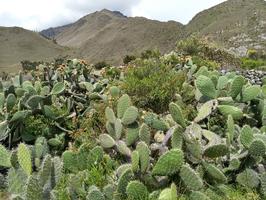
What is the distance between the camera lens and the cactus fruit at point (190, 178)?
6.14 m

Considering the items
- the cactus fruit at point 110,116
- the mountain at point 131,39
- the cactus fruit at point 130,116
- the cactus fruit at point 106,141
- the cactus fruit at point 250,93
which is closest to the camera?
the cactus fruit at point 106,141

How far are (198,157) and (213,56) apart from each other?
1269cm

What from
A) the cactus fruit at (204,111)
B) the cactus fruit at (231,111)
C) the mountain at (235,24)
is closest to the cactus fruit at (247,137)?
the cactus fruit at (204,111)

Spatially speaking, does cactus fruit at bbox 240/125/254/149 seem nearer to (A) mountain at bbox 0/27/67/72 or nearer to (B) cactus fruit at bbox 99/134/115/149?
(B) cactus fruit at bbox 99/134/115/149

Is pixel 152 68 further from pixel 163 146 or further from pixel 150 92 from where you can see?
pixel 163 146

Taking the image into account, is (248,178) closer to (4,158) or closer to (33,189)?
(33,189)

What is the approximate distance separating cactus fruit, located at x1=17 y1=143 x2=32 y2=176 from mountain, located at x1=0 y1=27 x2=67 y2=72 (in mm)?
106954

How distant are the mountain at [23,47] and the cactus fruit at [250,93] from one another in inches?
4153

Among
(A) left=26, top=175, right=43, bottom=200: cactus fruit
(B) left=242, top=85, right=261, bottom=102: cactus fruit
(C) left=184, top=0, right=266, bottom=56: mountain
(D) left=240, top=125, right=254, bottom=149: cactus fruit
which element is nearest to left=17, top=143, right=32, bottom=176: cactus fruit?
(A) left=26, top=175, right=43, bottom=200: cactus fruit

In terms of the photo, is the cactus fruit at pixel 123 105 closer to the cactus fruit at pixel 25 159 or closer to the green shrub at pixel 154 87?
the green shrub at pixel 154 87

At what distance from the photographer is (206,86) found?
8.43m

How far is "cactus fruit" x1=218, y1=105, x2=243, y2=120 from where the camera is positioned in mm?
8163

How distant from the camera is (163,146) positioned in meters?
7.10

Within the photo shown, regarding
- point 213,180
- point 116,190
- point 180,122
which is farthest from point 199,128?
point 116,190
